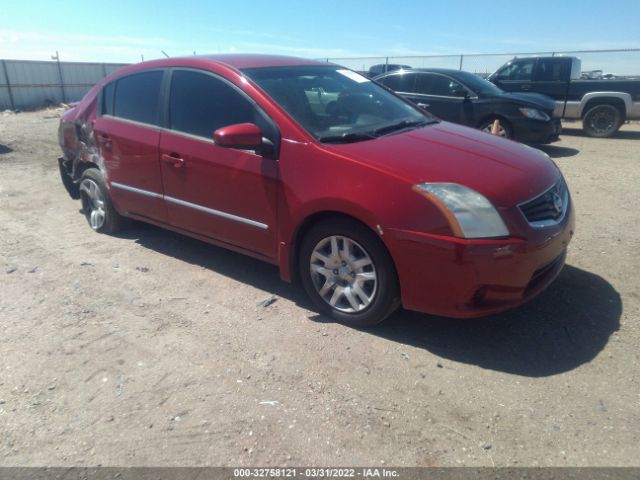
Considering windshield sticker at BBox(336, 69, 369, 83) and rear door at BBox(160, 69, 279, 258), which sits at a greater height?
windshield sticker at BBox(336, 69, 369, 83)

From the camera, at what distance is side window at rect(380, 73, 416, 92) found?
10.6m

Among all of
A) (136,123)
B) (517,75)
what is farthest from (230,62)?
(517,75)

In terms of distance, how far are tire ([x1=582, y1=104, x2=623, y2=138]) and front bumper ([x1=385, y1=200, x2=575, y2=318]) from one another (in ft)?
35.9

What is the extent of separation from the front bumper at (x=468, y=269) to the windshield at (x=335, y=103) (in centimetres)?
97

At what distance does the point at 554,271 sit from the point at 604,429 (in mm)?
1106

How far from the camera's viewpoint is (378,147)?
3.32 meters

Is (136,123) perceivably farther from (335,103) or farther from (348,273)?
(348,273)

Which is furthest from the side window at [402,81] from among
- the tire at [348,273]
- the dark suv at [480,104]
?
the tire at [348,273]

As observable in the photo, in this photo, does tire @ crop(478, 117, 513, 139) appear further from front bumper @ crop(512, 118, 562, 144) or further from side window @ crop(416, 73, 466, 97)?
side window @ crop(416, 73, 466, 97)

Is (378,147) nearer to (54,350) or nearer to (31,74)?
(54,350)

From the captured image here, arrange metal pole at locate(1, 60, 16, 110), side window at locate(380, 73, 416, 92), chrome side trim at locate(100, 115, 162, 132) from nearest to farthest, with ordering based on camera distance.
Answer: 1. chrome side trim at locate(100, 115, 162, 132)
2. side window at locate(380, 73, 416, 92)
3. metal pole at locate(1, 60, 16, 110)

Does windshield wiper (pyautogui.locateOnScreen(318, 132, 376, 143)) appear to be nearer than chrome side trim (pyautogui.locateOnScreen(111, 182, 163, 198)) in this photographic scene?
Yes

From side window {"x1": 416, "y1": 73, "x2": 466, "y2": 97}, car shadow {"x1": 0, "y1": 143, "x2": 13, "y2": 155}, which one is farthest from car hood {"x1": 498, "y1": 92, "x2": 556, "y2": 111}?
car shadow {"x1": 0, "y1": 143, "x2": 13, "y2": 155}

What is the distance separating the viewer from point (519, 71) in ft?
42.8
